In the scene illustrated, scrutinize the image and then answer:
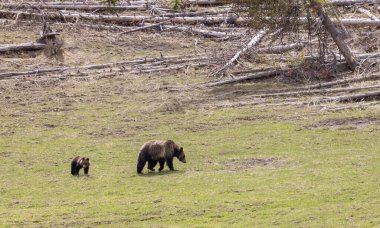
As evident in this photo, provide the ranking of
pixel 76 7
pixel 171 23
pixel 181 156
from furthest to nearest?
pixel 76 7 < pixel 171 23 < pixel 181 156

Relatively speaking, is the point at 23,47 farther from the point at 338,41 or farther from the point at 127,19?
the point at 338,41

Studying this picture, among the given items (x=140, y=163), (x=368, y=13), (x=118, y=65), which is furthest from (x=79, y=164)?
(x=368, y=13)

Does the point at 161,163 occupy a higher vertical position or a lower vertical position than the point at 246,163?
higher

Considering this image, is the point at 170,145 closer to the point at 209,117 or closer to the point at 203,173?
the point at 203,173

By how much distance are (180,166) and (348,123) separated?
620cm

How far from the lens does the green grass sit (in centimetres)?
1798

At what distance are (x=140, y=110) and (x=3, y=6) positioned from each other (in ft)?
43.8

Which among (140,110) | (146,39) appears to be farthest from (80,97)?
(146,39)

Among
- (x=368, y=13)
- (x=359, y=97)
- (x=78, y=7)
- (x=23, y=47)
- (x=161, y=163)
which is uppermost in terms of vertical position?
(x=78, y=7)

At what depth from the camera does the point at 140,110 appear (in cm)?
3058

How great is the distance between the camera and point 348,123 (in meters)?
27.3

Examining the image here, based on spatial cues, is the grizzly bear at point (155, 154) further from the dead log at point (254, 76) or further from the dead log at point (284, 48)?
the dead log at point (284, 48)

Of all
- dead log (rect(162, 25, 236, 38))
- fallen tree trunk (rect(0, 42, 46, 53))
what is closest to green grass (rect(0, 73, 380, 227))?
fallen tree trunk (rect(0, 42, 46, 53))

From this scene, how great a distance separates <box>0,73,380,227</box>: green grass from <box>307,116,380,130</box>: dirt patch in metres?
0.25
